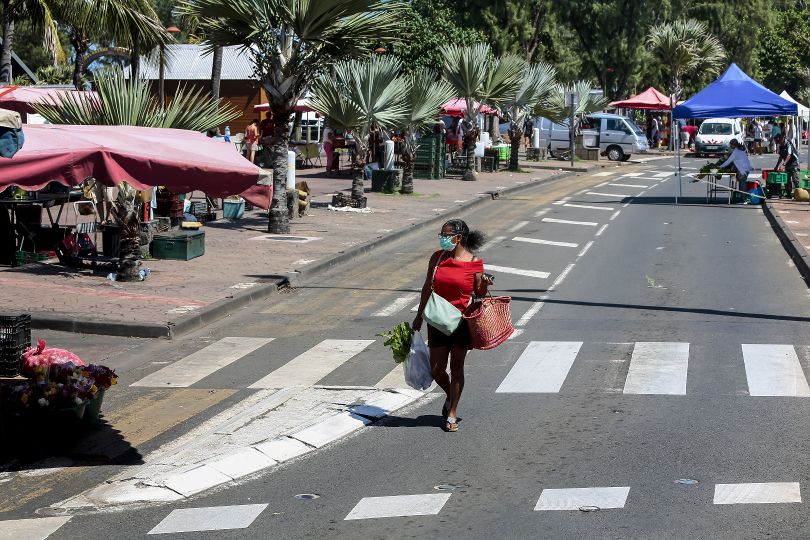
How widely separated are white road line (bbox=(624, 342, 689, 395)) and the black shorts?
80.4 inches

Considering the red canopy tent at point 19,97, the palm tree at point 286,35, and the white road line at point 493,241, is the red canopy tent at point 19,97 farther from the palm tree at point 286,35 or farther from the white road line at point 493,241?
the white road line at point 493,241

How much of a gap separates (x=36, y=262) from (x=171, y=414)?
8.74 metres

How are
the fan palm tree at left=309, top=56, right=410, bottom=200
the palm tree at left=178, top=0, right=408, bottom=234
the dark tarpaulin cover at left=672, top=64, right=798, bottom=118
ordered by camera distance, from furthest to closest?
1. the dark tarpaulin cover at left=672, top=64, right=798, bottom=118
2. the fan palm tree at left=309, top=56, right=410, bottom=200
3. the palm tree at left=178, top=0, right=408, bottom=234

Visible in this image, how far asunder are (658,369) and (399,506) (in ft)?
14.9

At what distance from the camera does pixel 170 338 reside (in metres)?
11.7

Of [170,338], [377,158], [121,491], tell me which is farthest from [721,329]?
[377,158]

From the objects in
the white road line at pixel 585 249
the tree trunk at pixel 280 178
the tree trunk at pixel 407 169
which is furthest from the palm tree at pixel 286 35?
the tree trunk at pixel 407 169

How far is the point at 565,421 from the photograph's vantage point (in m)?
8.14

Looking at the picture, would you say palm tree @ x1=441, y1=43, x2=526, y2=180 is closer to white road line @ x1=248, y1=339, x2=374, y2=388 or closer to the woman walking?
white road line @ x1=248, y1=339, x2=374, y2=388

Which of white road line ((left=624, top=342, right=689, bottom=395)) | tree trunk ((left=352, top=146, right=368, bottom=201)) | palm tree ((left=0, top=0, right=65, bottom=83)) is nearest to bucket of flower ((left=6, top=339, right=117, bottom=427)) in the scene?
white road line ((left=624, top=342, right=689, bottom=395))

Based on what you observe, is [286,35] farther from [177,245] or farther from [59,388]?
[59,388]


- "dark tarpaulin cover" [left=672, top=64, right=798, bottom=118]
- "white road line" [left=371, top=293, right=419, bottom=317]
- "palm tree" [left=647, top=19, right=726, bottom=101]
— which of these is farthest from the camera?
"palm tree" [left=647, top=19, right=726, bottom=101]

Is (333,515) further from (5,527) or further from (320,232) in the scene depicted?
(320,232)

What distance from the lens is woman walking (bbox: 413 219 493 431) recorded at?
7.86 meters
